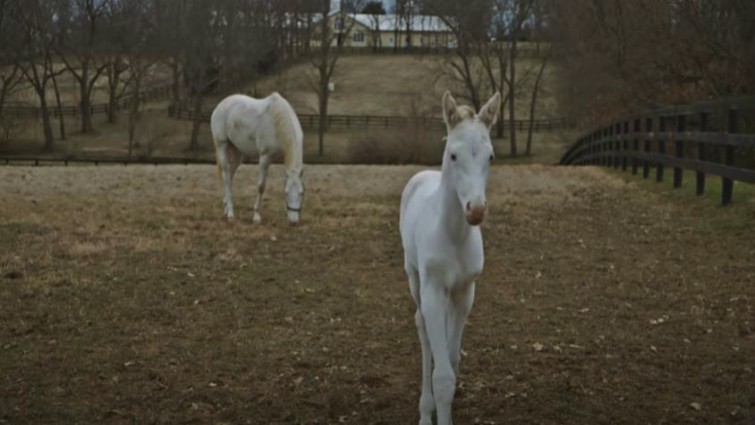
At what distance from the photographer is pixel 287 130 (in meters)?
11.1

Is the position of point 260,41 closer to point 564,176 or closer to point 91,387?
point 564,176

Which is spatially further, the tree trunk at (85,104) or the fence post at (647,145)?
the tree trunk at (85,104)

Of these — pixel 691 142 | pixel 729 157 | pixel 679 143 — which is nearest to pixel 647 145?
pixel 691 142

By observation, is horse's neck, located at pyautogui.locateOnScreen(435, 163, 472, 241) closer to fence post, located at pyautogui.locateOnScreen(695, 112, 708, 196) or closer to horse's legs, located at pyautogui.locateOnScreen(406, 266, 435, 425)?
horse's legs, located at pyautogui.locateOnScreen(406, 266, 435, 425)

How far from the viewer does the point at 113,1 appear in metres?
44.6

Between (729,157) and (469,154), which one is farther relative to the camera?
(729,157)

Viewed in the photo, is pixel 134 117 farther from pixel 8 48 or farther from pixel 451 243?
pixel 451 243

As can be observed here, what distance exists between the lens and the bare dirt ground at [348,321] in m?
4.34

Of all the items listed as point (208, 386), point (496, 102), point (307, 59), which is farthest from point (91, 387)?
point (307, 59)

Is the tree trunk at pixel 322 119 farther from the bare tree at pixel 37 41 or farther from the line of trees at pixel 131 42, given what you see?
the bare tree at pixel 37 41

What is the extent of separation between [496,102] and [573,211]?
855cm

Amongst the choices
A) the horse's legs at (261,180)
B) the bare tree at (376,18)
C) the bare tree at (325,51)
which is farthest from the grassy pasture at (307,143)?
the horse's legs at (261,180)

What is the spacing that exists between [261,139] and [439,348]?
815 centimetres

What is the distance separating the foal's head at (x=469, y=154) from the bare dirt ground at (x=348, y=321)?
1.26 meters
